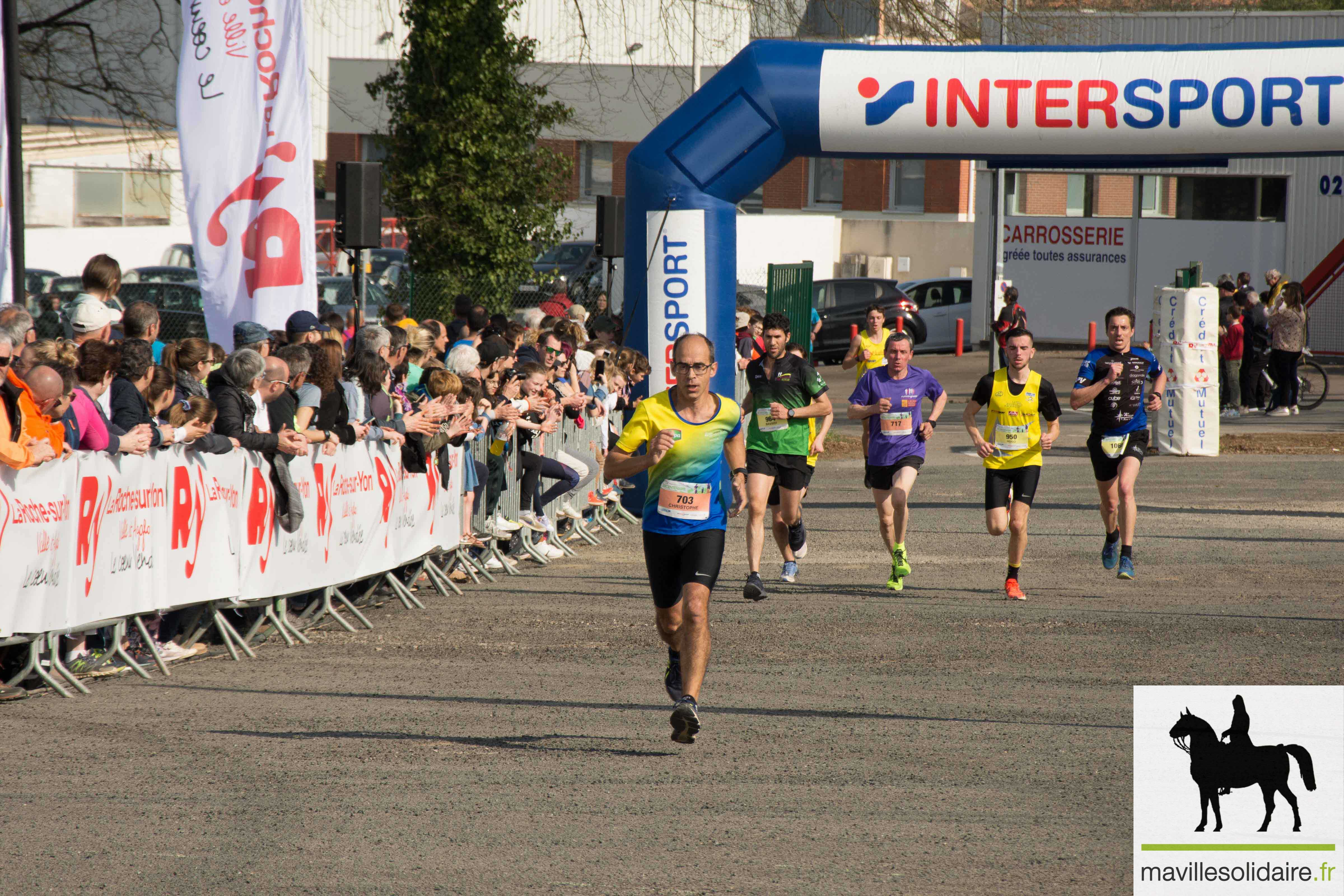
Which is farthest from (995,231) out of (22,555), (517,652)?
(22,555)

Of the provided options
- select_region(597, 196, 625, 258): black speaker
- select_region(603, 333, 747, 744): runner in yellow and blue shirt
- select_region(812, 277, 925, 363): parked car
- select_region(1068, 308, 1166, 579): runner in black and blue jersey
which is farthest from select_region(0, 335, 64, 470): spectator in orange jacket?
select_region(812, 277, 925, 363): parked car

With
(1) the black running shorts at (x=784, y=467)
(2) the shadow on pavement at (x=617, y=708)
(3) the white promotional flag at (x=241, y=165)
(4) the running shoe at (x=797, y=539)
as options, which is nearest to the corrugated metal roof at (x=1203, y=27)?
(4) the running shoe at (x=797, y=539)

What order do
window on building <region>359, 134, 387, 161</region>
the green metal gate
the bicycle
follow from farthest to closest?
window on building <region>359, 134, 387, 161</region>
the green metal gate
the bicycle

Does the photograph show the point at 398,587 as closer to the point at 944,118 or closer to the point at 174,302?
the point at 944,118

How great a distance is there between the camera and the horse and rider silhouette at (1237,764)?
5.04m

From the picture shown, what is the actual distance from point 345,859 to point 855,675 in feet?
12.8

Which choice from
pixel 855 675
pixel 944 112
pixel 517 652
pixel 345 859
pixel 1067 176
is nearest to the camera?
pixel 345 859

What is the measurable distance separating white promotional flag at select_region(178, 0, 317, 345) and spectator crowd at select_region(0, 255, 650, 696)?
0.43 meters

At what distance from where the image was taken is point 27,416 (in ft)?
25.0

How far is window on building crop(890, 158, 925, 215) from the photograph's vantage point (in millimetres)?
46375

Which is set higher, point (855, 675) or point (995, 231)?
point (995, 231)

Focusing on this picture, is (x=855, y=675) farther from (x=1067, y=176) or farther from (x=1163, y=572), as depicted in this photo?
(x=1067, y=176)

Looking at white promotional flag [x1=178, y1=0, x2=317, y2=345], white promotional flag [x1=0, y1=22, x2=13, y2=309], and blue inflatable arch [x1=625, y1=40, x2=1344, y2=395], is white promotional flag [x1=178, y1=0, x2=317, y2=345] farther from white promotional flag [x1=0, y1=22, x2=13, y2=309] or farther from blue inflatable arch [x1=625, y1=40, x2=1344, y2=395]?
blue inflatable arch [x1=625, y1=40, x2=1344, y2=395]

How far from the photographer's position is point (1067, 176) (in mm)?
40438
